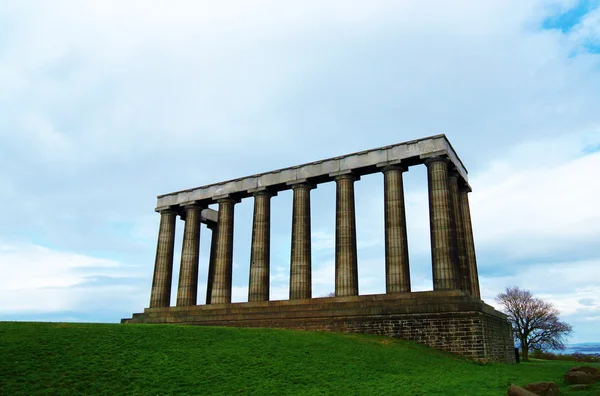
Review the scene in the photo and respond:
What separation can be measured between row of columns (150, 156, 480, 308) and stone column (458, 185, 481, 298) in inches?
3.7

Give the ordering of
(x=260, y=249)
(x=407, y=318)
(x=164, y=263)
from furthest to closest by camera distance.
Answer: (x=164, y=263)
(x=260, y=249)
(x=407, y=318)

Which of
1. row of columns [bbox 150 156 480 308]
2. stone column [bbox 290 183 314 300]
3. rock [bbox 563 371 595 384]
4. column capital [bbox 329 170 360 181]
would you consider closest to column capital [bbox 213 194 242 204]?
row of columns [bbox 150 156 480 308]

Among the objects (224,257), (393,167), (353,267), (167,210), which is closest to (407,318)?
(353,267)

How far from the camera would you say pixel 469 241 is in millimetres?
44250

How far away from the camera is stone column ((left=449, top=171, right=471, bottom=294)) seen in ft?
132

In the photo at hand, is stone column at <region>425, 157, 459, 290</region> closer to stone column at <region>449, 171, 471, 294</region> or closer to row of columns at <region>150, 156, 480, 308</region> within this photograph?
row of columns at <region>150, 156, 480, 308</region>

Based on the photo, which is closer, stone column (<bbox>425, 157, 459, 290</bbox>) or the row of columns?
stone column (<bbox>425, 157, 459, 290</bbox>)

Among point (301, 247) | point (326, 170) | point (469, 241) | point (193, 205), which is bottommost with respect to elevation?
point (301, 247)

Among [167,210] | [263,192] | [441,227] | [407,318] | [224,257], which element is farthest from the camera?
[167,210]

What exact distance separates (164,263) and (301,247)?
18.3m

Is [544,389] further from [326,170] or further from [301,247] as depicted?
[326,170]

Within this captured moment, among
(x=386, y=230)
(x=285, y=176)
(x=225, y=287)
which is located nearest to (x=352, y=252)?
(x=386, y=230)

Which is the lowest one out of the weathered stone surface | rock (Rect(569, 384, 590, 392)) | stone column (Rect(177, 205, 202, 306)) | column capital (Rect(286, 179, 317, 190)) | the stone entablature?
rock (Rect(569, 384, 590, 392))

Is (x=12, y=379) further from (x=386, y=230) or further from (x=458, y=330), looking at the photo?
(x=386, y=230)
